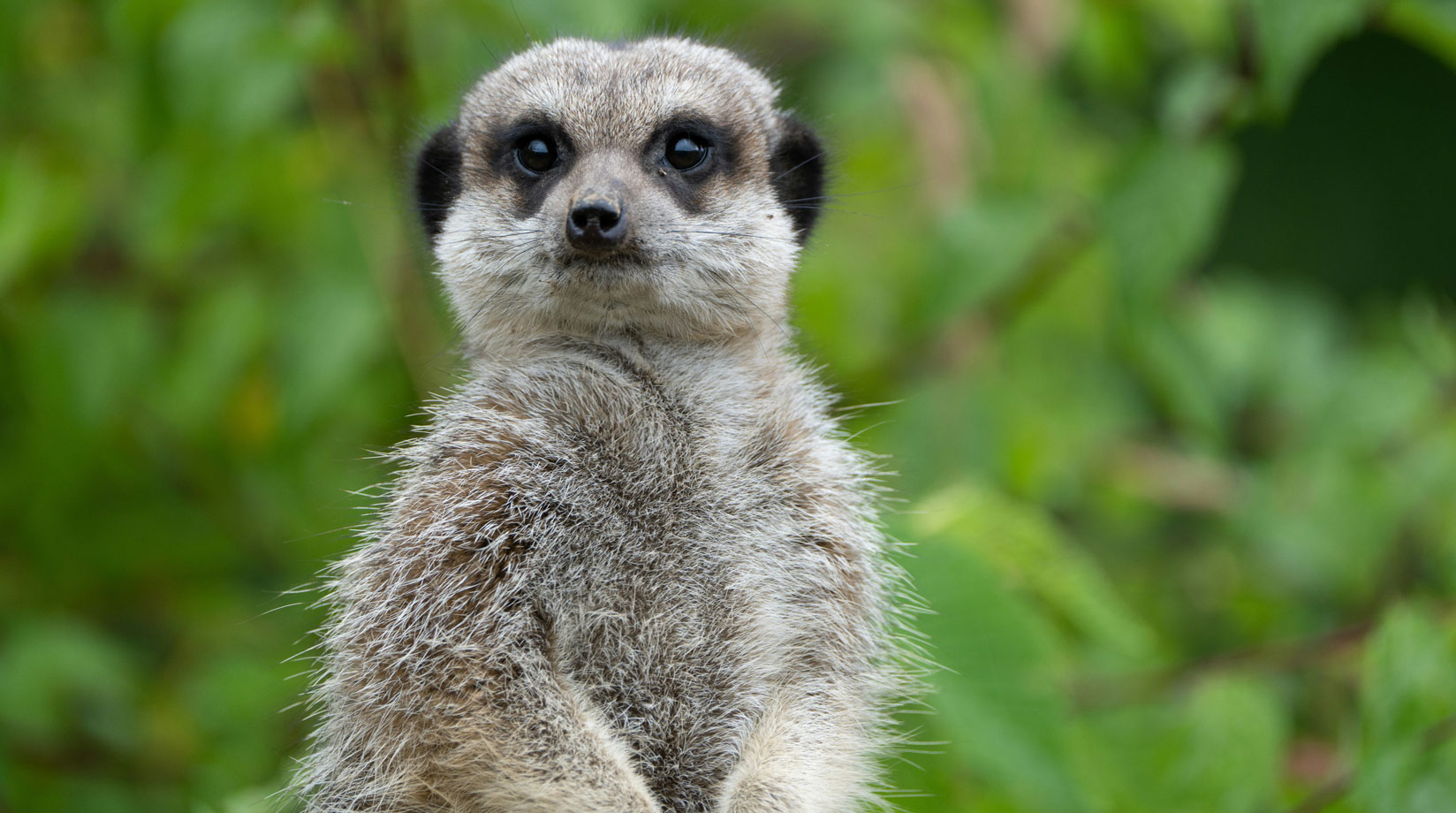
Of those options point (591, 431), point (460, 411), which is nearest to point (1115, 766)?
point (591, 431)

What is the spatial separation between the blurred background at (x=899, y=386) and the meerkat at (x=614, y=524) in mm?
338

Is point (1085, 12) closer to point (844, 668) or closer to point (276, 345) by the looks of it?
point (844, 668)

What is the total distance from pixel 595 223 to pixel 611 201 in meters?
0.07

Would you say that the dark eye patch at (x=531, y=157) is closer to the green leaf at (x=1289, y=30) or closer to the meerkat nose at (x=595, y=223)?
the meerkat nose at (x=595, y=223)

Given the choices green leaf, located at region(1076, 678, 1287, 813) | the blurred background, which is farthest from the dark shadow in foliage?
green leaf, located at region(1076, 678, 1287, 813)

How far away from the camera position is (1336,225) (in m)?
11.0

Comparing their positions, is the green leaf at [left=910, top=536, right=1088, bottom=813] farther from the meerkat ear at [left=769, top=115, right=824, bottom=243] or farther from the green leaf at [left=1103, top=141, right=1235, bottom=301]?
the meerkat ear at [left=769, top=115, right=824, bottom=243]

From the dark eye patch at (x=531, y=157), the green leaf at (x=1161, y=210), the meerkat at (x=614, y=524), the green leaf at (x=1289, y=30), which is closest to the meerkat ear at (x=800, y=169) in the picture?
the meerkat at (x=614, y=524)

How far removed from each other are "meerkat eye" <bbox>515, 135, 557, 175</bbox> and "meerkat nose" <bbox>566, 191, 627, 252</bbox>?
1.26 ft

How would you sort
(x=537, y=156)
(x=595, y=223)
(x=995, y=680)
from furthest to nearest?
(x=537, y=156) < (x=995, y=680) < (x=595, y=223)

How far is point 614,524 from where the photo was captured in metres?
2.89

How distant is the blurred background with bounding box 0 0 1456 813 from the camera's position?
328 cm

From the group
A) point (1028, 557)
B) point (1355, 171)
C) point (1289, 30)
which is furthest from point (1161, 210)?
point (1355, 171)

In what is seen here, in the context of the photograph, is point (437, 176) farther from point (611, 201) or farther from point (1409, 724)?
point (1409, 724)
